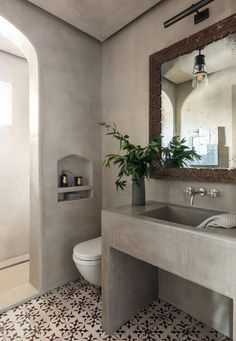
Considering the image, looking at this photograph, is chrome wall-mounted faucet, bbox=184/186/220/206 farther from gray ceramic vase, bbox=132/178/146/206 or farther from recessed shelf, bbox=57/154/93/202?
recessed shelf, bbox=57/154/93/202

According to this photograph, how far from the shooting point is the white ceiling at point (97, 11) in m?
1.90

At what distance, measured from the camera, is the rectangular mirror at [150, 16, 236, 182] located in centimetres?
152

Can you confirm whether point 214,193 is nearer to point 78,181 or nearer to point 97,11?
point 78,181

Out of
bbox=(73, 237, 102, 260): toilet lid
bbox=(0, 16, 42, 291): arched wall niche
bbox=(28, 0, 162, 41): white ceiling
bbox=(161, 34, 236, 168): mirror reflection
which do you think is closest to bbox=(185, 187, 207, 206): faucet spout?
bbox=(161, 34, 236, 168): mirror reflection

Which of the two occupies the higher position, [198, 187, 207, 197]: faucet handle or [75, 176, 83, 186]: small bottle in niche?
[75, 176, 83, 186]: small bottle in niche

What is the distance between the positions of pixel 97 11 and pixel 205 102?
1315 millimetres

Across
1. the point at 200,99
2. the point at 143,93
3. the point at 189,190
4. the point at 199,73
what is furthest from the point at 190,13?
the point at 189,190

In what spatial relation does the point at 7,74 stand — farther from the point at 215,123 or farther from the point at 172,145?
the point at 215,123

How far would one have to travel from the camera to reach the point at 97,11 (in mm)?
1997

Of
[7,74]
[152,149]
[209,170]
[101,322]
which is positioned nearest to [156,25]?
[152,149]

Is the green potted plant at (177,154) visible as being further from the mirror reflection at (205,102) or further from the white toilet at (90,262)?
the white toilet at (90,262)

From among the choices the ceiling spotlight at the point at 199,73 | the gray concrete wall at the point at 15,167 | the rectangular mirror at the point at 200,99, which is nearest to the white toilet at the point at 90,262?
the rectangular mirror at the point at 200,99

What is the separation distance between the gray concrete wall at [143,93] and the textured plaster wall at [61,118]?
16 cm

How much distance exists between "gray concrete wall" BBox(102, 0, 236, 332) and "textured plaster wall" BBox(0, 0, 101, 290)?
16 cm
